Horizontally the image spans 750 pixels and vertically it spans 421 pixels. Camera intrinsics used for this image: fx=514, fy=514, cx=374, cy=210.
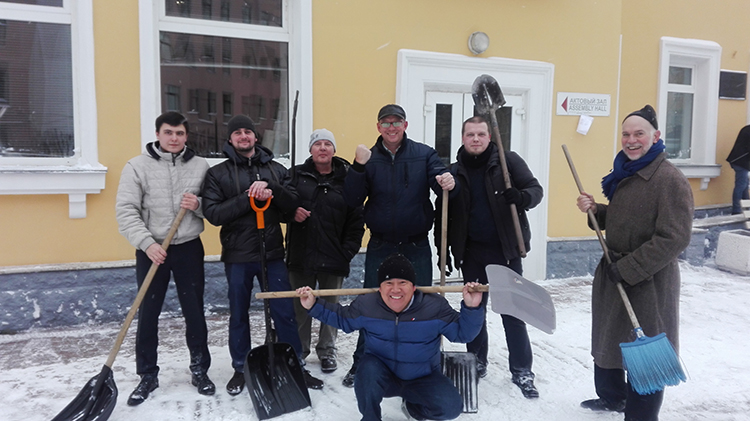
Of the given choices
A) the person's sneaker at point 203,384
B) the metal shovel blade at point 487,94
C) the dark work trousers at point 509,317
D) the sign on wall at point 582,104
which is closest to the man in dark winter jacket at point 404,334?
the dark work trousers at point 509,317

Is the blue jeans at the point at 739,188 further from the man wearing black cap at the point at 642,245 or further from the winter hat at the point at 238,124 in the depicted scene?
the winter hat at the point at 238,124

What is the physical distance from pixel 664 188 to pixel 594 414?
1383 mm

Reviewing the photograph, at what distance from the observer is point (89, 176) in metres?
4.33

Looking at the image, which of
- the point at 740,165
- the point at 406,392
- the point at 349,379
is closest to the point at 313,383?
the point at 349,379

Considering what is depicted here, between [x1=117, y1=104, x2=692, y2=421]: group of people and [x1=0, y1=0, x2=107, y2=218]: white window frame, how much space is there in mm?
1540

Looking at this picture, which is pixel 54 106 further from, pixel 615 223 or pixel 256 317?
pixel 615 223

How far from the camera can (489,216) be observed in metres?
3.29

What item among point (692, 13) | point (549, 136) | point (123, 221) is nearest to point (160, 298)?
point (123, 221)

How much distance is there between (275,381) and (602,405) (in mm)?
1941

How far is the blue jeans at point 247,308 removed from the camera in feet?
10.7

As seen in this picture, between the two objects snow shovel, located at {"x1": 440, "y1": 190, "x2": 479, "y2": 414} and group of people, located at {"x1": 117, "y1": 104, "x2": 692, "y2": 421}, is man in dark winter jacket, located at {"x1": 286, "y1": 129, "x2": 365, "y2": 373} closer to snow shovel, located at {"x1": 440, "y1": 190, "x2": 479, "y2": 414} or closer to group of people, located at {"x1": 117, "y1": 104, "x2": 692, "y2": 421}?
group of people, located at {"x1": 117, "y1": 104, "x2": 692, "y2": 421}

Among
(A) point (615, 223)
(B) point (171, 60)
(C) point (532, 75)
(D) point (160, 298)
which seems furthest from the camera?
(C) point (532, 75)

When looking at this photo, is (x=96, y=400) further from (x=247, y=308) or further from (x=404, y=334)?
(x=404, y=334)

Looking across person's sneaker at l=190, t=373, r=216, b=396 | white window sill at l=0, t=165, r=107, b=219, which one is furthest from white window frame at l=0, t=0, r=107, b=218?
person's sneaker at l=190, t=373, r=216, b=396
